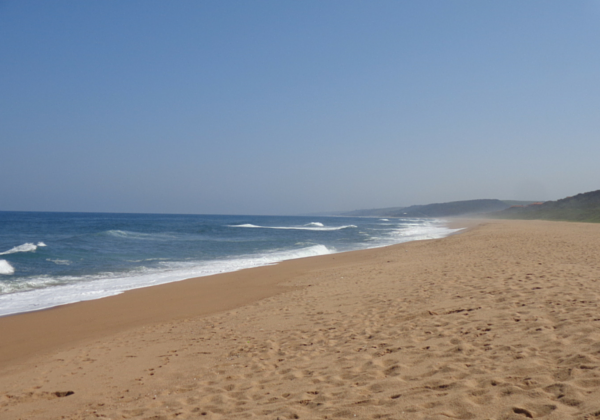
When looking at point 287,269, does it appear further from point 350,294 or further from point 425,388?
point 425,388

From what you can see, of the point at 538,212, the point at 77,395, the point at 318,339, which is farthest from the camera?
the point at 538,212

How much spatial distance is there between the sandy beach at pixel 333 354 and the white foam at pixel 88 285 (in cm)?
142

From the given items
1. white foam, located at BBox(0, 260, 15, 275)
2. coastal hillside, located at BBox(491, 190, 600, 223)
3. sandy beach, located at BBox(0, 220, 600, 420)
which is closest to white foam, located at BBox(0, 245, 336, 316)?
sandy beach, located at BBox(0, 220, 600, 420)

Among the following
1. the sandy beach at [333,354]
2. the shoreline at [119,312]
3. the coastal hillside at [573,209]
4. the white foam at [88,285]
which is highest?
the coastal hillside at [573,209]

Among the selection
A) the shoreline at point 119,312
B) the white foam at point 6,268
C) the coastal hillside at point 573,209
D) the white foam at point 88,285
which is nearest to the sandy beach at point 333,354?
the shoreline at point 119,312

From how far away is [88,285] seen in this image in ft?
40.8

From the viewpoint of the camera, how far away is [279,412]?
3.47 meters

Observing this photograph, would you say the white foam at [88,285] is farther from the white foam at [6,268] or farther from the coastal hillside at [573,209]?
the coastal hillside at [573,209]

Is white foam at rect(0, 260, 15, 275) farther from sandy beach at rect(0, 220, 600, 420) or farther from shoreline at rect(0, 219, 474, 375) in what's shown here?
sandy beach at rect(0, 220, 600, 420)

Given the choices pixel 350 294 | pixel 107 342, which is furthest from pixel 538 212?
pixel 107 342

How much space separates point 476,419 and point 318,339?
2858 mm

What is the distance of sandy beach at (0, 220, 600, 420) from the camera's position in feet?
11.1

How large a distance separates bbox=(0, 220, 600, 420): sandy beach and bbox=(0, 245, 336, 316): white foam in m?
1.42

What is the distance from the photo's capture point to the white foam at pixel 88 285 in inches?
401
